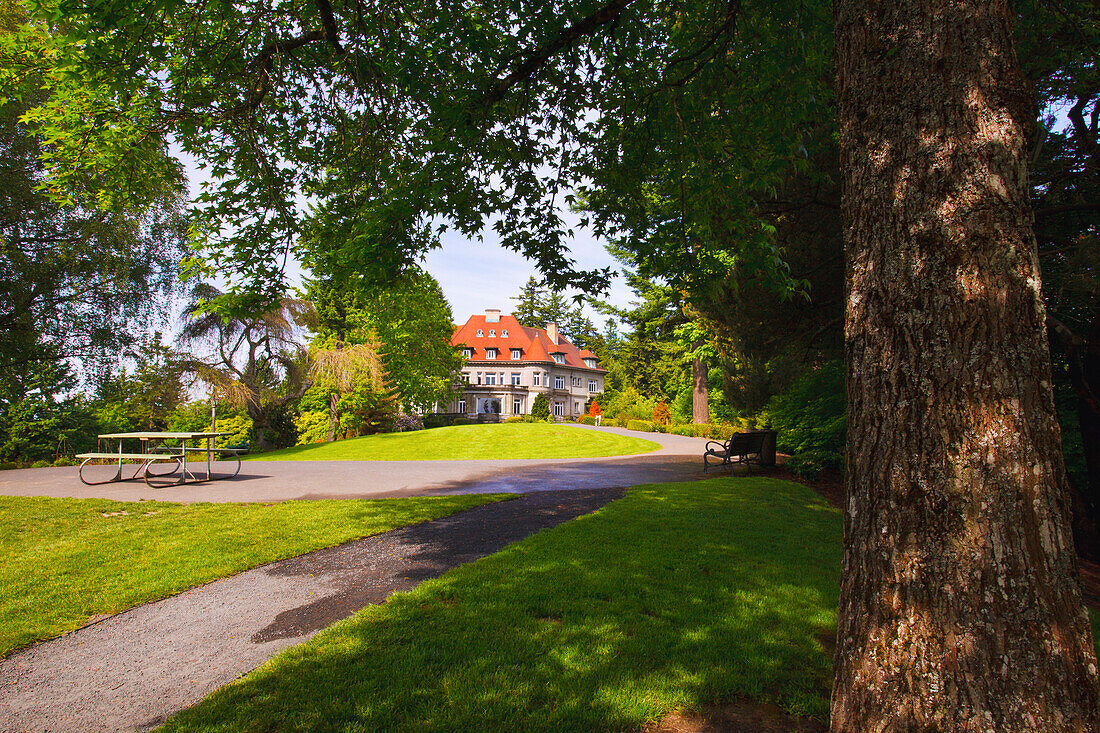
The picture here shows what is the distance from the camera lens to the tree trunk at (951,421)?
1.97 metres

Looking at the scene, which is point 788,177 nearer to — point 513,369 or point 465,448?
point 465,448

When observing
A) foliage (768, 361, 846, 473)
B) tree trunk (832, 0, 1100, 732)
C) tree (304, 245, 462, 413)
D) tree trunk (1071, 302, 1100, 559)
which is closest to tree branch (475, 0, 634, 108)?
tree trunk (832, 0, 1100, 732)

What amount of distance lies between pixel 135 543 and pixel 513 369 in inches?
2162

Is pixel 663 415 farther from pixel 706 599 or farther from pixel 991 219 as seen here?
A: pixel 991 219

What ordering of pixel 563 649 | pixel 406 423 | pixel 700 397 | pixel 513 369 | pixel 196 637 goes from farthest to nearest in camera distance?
pixel 513 369
pixel 406 423
pixel 700 397
pixel 196 637
pixel 563 649

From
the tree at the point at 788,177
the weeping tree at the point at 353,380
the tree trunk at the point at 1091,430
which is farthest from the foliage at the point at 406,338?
the tree trunk at the point at 1091,430

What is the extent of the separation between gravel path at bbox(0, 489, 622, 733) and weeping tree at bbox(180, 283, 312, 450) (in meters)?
22.4

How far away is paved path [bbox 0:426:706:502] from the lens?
10.6m

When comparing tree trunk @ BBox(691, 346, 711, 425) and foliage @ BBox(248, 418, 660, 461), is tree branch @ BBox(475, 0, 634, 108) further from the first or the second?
tree trunk @ BBox(691, 346, 711, 425)

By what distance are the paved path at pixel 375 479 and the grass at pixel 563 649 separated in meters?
6.08

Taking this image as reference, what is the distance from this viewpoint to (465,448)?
2234 cm

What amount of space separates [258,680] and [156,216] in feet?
74.1

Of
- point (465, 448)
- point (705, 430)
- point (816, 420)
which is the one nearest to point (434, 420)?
point (465, 448)

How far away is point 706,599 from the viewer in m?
4.53
